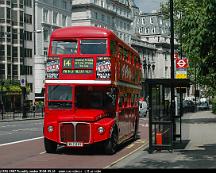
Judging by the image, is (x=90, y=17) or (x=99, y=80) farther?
(x=90, y=17)

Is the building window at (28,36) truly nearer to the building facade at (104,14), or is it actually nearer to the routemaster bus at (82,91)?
the building facade at (104,14)

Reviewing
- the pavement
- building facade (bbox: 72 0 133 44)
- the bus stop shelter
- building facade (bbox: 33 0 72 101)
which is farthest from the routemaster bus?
building facade (bbox: 72 0 133 44)

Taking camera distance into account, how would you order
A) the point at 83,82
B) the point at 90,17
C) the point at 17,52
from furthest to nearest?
the point at 90,17 → the point at 17,52 → the point at 83,82

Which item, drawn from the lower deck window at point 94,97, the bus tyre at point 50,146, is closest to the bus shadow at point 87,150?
the bus tyre at point 50,146

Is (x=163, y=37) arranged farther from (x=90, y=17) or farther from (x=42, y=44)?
(x=42, y=44)

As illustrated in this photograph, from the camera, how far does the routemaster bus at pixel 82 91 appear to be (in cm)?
Result: 1717

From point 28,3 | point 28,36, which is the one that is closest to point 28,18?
point 28,3

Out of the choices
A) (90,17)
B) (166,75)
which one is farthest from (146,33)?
(90,17)

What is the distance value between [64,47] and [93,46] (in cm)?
105

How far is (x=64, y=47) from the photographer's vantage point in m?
18.1

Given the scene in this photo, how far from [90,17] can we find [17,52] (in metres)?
31.2

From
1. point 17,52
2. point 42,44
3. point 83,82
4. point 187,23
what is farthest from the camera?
point 42,44

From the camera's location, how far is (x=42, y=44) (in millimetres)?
84312

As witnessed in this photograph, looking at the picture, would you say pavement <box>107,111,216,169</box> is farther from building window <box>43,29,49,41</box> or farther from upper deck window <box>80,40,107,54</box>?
building window <box>43,29,49,41</box>
